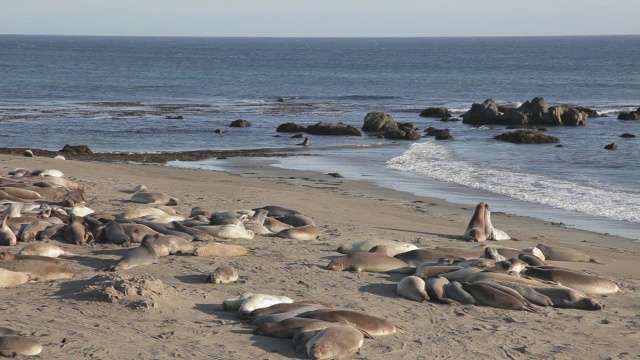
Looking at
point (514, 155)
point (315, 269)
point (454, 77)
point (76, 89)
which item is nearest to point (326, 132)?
point (514, 155)

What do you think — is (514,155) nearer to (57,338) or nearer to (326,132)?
(326,132)

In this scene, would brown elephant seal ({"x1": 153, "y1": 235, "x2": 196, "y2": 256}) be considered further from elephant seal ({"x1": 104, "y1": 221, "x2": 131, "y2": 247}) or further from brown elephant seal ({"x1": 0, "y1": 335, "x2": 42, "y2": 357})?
brown elephant seal ({"x1": 0, "y1": 335, "x2": 42, "y2": 357})

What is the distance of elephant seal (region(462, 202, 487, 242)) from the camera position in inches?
442

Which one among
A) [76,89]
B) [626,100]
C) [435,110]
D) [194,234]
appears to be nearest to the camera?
[194,234]

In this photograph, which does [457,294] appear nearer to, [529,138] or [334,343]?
[334,343]

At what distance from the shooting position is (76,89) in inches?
2121

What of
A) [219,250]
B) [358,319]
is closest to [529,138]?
[219,250]

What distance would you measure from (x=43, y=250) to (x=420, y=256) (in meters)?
3.83

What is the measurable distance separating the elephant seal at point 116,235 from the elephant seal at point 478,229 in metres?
4.47

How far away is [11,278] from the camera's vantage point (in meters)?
7.35

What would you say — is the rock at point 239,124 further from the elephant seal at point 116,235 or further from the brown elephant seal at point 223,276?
the brown elephant seal at point 223,276

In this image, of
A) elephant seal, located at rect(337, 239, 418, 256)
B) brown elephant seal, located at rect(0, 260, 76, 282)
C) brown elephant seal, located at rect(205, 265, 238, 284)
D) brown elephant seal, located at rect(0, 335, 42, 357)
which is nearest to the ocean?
elephant seal, located at rect(337, 239, 418, 256)

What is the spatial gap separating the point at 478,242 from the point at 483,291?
146 inches

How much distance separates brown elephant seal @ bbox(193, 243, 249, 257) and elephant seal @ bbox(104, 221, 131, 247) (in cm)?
90
